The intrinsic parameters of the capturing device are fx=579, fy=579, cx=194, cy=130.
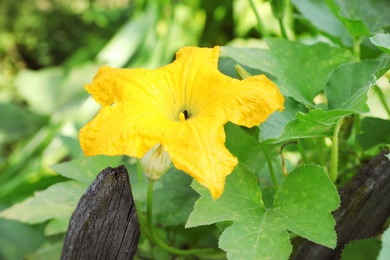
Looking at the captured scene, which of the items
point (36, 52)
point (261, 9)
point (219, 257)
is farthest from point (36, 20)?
point (219, 257)

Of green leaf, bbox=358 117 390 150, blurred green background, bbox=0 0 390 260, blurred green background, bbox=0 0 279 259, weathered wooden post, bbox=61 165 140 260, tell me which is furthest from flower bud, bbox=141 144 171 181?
blurred green background, bbox=0 0 279 259

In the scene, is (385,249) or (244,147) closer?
(385,249)

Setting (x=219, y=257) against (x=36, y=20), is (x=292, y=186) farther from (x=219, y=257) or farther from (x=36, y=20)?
(x=36, y=20)

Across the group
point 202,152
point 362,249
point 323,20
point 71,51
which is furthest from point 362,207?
point 71,51

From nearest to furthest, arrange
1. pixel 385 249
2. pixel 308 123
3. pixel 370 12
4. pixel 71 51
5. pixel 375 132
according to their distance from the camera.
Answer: pixel 385 249, pixel 308 123, pixel 375 132, pixel 370 12, pixel 71 51

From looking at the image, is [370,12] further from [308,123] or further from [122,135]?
[122,135]

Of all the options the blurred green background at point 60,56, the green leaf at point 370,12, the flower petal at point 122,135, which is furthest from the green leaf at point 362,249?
the blurred green background at point 60,56

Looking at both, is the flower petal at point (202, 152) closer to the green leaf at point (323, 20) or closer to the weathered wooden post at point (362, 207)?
the weathered wooden post at point (362, 207)

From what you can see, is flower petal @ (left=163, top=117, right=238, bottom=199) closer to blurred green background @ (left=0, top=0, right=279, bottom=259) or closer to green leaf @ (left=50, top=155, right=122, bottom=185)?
green leaf @ (left=50, top=155, right=122, bottom=185)

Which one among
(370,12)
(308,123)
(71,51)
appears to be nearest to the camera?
(308,123)
